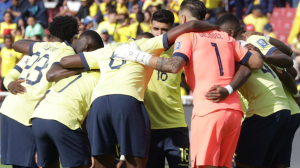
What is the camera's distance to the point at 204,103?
388cm

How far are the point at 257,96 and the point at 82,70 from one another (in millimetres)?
2105

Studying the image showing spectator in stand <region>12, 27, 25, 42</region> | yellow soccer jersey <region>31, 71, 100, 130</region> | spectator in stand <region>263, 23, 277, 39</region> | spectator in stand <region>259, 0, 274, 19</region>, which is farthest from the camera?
spectator in stand <region>12, 27, 25, 42</region>

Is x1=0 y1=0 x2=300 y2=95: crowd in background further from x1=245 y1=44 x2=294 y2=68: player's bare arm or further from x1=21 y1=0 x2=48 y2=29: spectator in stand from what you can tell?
x1=245 y1=44 x2=294 y2=68: player's bare arm

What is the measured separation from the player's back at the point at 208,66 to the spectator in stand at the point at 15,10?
11.3 meters

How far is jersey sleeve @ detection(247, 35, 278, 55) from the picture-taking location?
492 cm

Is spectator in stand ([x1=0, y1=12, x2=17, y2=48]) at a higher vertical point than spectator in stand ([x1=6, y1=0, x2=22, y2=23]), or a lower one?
lower

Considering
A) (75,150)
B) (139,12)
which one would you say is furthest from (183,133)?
(139,12)

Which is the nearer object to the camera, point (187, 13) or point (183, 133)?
point (187, 13)

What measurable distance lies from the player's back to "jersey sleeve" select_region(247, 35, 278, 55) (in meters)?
1.05

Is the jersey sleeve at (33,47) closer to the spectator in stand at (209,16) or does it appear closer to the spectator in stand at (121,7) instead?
the spectator in stand at (209,16)

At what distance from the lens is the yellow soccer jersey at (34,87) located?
4871mm

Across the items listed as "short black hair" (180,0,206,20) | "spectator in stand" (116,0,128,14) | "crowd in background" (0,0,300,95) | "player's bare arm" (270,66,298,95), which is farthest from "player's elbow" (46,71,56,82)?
"spectator in stand" (116,0,128,14)

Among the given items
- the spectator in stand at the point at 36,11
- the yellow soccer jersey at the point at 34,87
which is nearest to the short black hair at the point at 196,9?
the yellow soccer jersey at the point at 34,87

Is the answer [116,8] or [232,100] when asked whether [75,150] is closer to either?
[232,100]
